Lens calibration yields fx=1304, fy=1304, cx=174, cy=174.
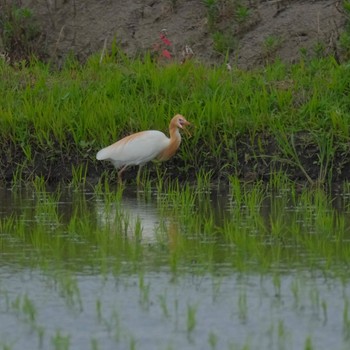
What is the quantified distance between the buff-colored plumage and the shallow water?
828 millimetres

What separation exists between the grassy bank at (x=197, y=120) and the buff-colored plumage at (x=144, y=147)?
259 millimetres

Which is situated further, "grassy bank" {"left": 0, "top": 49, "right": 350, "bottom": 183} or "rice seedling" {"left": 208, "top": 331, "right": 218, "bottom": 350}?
"grassy bank" {"left": 0, "top": 49, "right": 350, "bottom": 183}

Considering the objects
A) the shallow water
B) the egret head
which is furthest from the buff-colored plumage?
the shallow water

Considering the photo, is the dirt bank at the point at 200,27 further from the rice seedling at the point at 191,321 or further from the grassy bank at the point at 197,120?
the rice seedling at the point at 191,321

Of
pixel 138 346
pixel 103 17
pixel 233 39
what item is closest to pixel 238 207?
pixel 138 346

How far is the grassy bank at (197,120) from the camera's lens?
1107cm

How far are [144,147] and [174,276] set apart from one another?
363cm

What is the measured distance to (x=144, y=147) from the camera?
35.9 ft

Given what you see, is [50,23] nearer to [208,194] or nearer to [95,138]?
[95,138]

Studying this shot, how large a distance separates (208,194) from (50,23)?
4.84 m

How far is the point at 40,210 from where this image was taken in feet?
31.7

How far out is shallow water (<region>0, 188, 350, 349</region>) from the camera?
6.30m

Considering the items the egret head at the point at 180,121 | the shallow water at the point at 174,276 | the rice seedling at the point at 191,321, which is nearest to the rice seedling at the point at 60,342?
the shallow water at the point at 174,276

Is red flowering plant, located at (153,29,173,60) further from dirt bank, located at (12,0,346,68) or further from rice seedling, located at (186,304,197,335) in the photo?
rice seedling, located at (186,304,197,335)
